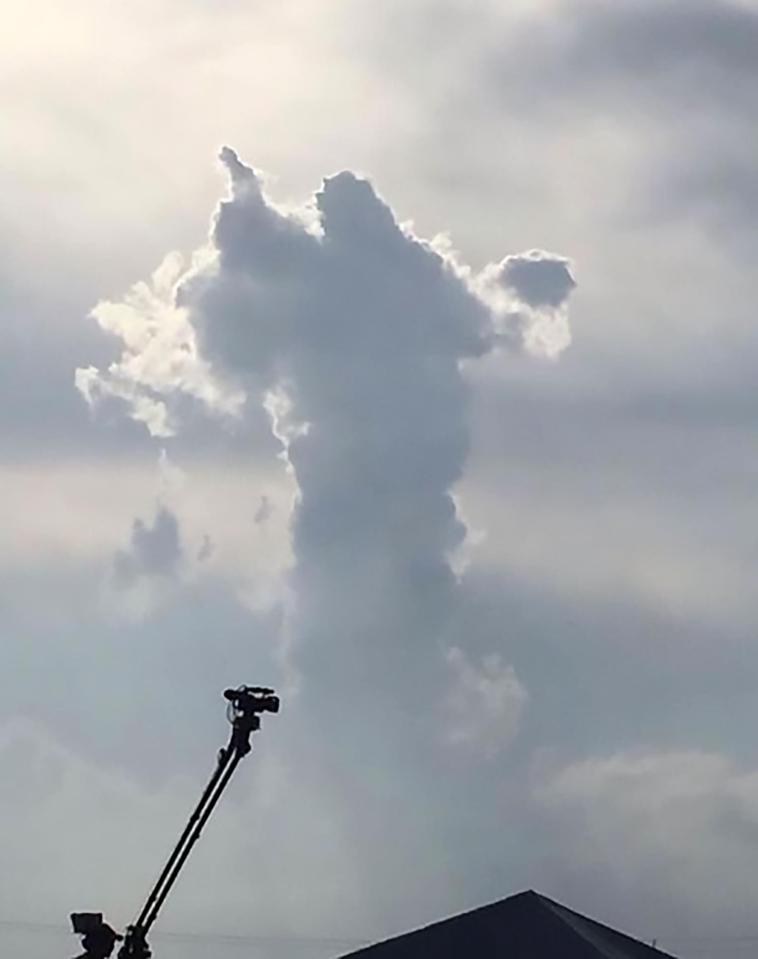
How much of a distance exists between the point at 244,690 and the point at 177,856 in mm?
9316

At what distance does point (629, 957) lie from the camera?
10088cm

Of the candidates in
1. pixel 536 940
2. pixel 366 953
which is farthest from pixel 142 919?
pixel 536 940

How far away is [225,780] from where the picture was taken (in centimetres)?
10019

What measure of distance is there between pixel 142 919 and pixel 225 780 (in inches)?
290

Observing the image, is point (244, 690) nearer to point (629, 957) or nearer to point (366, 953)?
point (366, 953)

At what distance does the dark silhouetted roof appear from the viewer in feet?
324

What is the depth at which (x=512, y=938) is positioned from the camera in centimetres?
9988

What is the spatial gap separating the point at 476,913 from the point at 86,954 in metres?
17.7

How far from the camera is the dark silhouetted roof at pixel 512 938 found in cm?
9875

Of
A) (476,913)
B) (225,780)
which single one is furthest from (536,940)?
(225,780)

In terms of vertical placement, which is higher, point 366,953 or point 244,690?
point 244,690

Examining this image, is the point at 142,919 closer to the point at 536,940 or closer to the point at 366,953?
the point at 366,953

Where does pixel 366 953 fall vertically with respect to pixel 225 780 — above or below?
below

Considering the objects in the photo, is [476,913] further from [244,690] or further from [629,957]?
[244,690]
